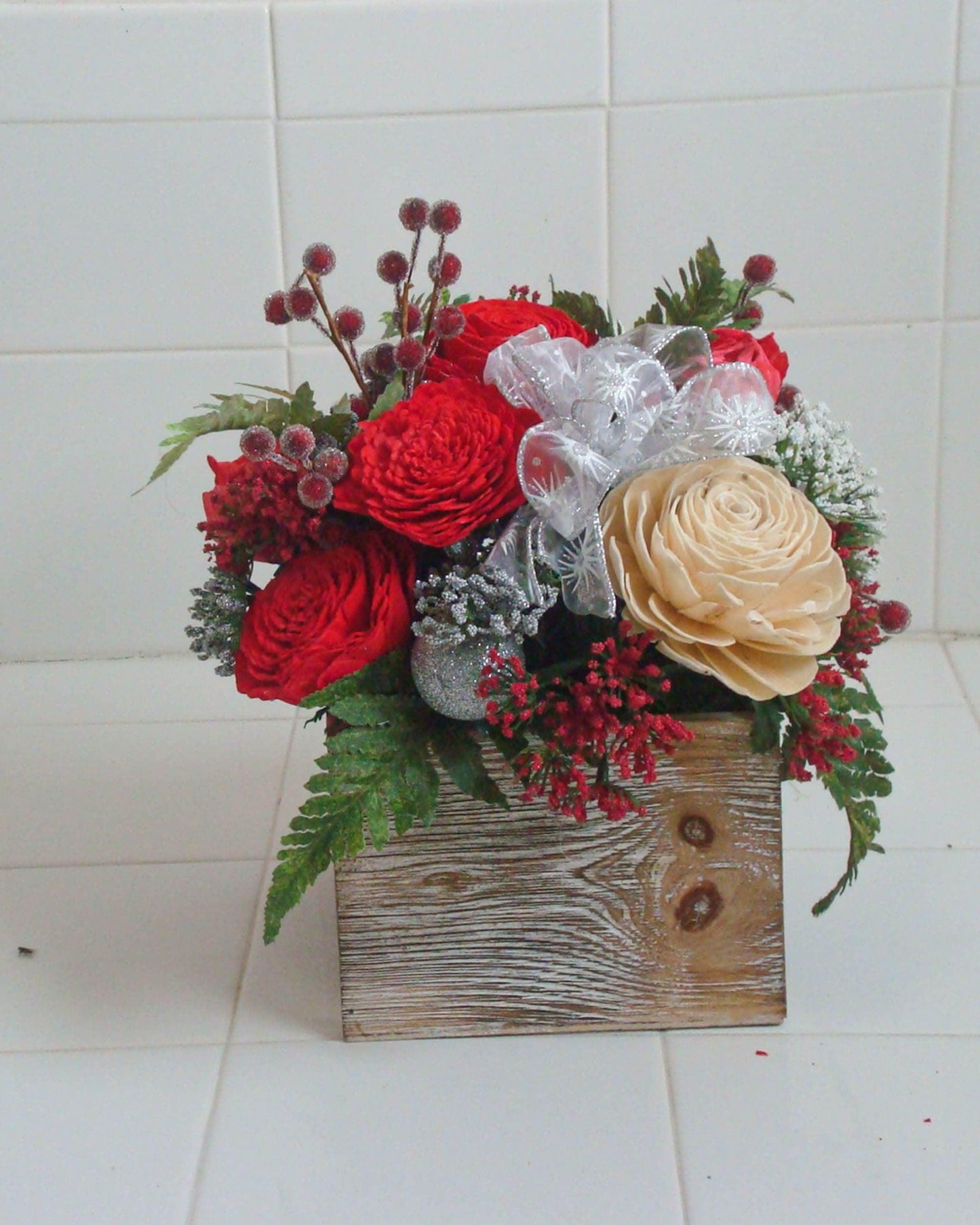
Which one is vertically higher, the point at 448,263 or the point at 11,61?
the point at 11,61

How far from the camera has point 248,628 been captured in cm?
67

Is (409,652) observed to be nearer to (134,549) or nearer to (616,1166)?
(616,1166)

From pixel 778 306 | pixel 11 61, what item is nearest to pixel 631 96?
pixel 778 306

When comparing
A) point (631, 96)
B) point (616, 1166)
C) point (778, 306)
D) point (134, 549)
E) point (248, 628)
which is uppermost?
point (631, 96)

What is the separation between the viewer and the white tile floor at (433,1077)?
0.62 m

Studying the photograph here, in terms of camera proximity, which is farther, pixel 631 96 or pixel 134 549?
pixel 134 549

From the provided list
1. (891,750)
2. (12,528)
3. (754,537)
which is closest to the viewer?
(754,537)

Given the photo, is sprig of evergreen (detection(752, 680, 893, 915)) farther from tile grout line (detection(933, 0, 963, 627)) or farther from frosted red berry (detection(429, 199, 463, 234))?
tile grout line (detection(933, 0, 963, 627))

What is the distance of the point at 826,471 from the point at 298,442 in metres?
0.26

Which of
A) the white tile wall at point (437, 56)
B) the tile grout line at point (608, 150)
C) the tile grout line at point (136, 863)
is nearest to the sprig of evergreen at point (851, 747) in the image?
the tile grout line at point (136, 863)

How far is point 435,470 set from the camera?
2.00ft

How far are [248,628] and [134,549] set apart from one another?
0.66 meters

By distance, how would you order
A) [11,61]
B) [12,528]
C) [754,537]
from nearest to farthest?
[754,537]
[11,61]
[12,528]

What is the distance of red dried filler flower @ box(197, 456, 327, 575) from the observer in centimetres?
64
